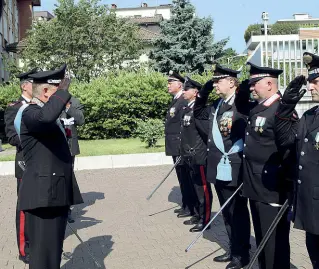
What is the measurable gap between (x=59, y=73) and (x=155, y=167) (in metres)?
9.19

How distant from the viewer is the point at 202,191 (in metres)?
6.86

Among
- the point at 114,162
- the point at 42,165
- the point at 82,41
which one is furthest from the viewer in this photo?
the point at 82,41

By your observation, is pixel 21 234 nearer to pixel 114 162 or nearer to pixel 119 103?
pixel 114 162

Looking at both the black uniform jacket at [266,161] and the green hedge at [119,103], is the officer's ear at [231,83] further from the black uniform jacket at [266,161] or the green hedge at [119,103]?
the green hedge at [119,103]

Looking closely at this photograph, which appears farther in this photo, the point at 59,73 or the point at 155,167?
the point at 155,167

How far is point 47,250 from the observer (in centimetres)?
408

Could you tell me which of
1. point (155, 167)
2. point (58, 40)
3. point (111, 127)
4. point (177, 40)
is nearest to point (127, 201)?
point (155, 167)

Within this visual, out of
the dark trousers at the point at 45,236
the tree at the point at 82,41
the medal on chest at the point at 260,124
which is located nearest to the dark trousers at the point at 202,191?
the medal on chest at the point at 260,124

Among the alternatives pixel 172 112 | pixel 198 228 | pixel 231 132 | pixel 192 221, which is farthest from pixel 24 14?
pixel 231 132

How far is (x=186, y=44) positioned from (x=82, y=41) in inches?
241

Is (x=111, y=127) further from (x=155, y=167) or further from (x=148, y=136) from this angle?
(x=155, y=167)

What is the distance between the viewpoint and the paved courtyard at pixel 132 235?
5.50m

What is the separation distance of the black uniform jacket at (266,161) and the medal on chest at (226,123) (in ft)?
2.80

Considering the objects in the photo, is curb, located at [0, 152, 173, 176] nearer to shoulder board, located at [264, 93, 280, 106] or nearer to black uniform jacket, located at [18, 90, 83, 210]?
black uniform jacket, located at [18, 90, 83, 210]
